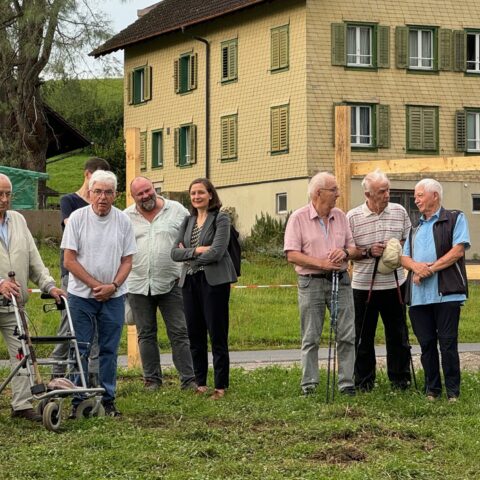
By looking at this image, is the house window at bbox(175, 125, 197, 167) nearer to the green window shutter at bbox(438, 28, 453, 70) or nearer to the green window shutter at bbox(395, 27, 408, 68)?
the green window shutter at bbox(395, 27, 408, 68)

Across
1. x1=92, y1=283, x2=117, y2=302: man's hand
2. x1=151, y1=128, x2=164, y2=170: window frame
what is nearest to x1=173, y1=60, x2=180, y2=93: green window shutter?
x1=151, y1=128, x2=164, y2=170: window frame

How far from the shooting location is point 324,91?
46.7m

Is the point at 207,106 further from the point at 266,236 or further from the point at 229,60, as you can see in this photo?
the point at 266,236

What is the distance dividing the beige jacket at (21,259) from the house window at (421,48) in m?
38.3

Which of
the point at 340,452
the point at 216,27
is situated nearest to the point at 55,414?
the point at 340,452

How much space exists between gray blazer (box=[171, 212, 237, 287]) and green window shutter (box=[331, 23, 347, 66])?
114 ft

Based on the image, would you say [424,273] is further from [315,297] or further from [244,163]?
[244,163]

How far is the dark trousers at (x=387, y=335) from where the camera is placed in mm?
12547

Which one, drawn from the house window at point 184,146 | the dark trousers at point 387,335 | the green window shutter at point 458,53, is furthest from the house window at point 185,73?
the dark trousers at point 387,335

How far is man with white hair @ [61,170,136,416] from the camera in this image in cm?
1130

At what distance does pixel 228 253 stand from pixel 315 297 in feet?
3.09

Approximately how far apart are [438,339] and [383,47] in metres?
36.5

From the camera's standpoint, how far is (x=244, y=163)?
5003 centimetres

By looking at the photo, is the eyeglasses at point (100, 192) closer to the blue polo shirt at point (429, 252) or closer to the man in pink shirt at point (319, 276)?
the man in pink shirt at point (319, 276)
